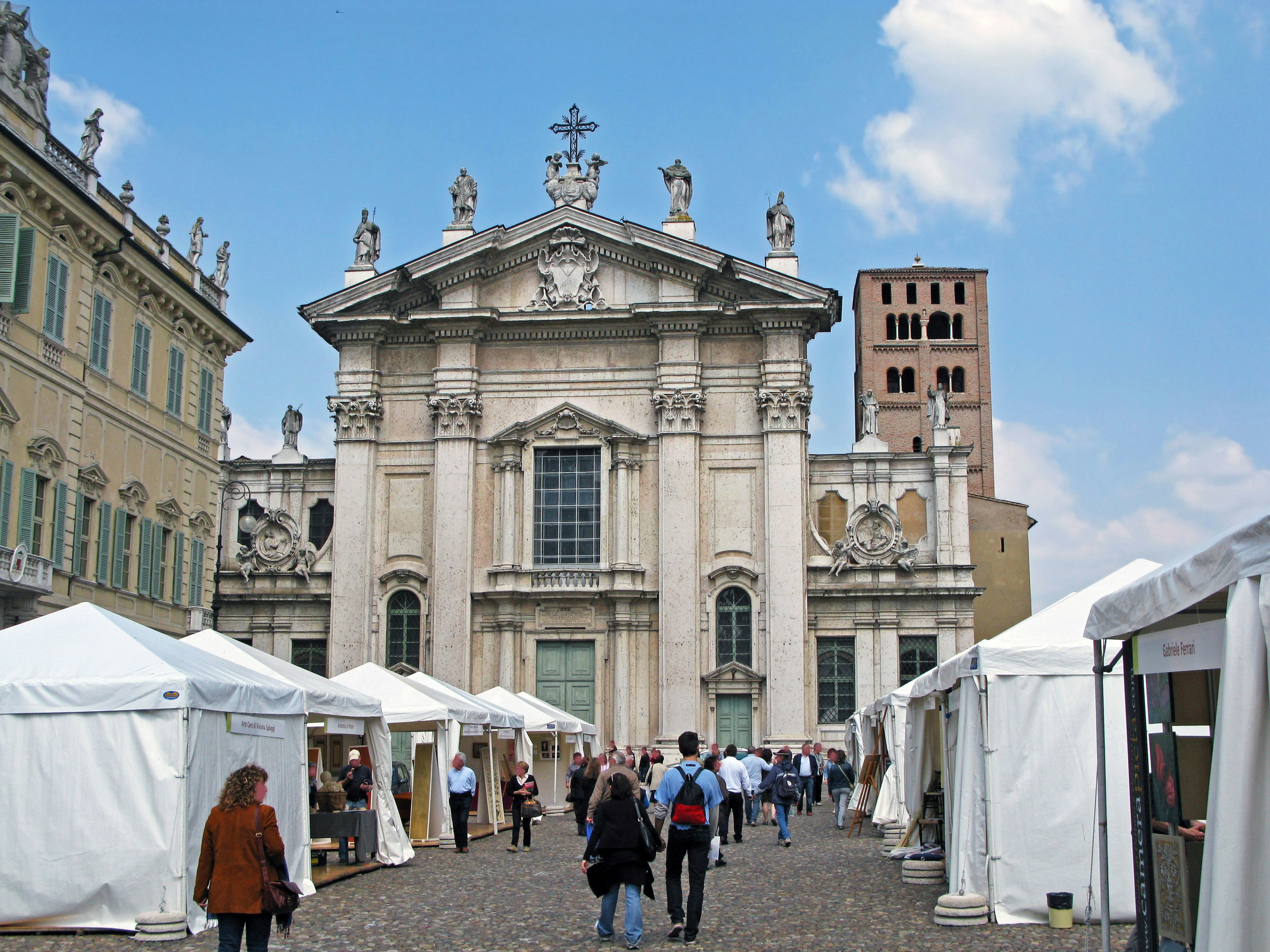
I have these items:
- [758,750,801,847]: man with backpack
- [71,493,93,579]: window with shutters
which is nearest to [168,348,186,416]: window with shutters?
[71,493,93,579]: window with shutters

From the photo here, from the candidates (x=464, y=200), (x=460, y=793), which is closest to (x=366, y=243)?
(x=464, y=200)

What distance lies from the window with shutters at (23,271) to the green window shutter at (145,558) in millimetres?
5895

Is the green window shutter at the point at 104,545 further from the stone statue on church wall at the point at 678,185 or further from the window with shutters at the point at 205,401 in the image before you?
the stone statue on church wall at the point at 678,185

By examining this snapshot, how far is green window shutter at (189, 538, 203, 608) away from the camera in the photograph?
1142 inches

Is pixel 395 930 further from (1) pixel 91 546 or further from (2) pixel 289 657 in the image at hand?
(2) pixel 289 657

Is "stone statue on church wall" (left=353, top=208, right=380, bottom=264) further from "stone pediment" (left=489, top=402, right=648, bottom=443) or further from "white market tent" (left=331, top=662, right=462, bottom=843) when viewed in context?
"white market tent" (left=331, top=662, right=462, bottom=843)

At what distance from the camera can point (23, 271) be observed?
21750 mm

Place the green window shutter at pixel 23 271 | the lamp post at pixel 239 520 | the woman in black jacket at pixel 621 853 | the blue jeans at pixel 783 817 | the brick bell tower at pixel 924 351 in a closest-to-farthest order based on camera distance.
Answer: the woman in black jacket at pixel 621 853 → the blue jeans at pixel 783 817 → the green window shutter at pixel 23 271 → the lamp post at pixel 239 520 → the brick bell tower at pixel 924 351

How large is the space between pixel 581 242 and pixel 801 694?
1275cm

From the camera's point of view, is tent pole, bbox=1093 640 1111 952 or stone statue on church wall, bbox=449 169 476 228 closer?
tent pole, bbox=1093 640 1111 952

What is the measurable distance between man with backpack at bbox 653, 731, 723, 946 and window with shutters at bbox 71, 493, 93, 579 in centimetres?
1536

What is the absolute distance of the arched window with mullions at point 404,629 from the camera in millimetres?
34906

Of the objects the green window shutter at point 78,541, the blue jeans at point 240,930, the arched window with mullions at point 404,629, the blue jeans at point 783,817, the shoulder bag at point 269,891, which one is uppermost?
the green window shutter at point 78,541

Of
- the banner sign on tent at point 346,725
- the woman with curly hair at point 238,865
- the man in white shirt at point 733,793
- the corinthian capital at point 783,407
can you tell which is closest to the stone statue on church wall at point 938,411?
the corinthian capital at point 783,407
